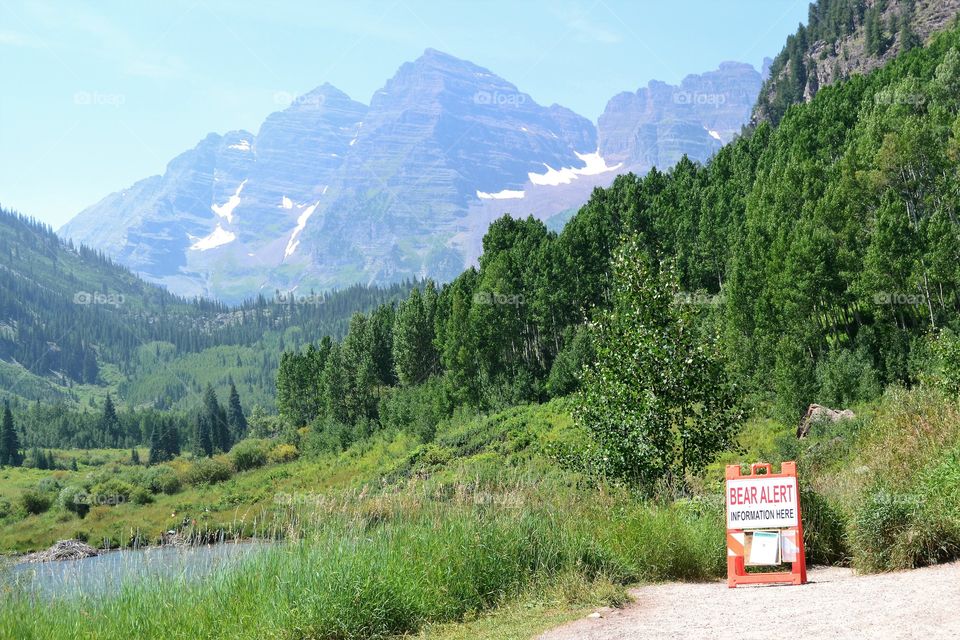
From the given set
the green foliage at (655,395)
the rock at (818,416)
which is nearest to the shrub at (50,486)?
the rock at (818,416)

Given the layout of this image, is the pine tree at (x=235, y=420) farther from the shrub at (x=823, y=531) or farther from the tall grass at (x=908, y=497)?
the shrub at (x=823, y=531)

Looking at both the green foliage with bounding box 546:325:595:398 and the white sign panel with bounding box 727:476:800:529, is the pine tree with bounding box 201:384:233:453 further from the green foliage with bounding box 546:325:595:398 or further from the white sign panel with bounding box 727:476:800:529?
the white sign panel with bounding box 727:476:800:529

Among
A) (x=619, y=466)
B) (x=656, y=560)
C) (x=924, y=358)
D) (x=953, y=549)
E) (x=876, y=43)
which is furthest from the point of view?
(x=876, y=43)

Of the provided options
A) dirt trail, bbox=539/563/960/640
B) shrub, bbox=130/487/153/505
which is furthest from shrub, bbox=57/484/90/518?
dirt trail, bbox=539/563/960/640

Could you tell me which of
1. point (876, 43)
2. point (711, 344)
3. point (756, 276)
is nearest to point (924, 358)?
point (756, 276)

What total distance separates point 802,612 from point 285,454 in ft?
348

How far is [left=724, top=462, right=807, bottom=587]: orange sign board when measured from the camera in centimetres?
1144

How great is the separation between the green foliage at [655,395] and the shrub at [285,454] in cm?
9448

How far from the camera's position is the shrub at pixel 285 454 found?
10894 cm

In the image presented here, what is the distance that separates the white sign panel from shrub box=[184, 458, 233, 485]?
99311mm

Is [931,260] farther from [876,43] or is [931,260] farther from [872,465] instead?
[876,43]

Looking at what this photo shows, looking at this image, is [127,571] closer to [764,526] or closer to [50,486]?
[764,526]

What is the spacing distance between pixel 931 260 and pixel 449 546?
1976 inches

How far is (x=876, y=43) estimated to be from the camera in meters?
143
